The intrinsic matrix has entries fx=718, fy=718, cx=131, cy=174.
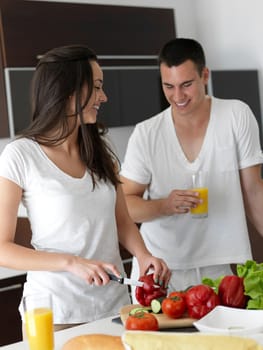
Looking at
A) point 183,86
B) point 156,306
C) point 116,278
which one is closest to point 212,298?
point 156,306

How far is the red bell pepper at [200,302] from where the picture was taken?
6.19 feet

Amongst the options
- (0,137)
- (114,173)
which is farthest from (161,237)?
(0,137)

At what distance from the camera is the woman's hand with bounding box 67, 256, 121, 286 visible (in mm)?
1913

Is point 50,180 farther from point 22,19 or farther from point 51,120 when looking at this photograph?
point 22,19

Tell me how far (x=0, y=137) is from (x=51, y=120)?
6.75 ft

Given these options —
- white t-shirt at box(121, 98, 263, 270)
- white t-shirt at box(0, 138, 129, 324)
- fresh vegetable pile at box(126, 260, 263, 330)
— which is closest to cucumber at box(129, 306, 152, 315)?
fresh vegetable pile at box(126, 260, 263, 330)

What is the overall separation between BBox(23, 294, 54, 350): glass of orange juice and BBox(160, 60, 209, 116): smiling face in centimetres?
114

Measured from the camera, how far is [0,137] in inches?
163

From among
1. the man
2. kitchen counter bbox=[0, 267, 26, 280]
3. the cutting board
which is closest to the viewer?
the cutting board

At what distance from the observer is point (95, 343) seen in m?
1.66

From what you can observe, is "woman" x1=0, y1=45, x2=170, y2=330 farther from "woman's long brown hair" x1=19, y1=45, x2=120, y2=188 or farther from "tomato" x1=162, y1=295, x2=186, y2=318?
"tomato" x1=162, y1=295, x2=186, y2=318

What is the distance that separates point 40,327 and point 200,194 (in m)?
1.05

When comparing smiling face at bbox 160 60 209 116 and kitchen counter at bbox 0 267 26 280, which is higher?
smiling face at bbox 160 60 209 116

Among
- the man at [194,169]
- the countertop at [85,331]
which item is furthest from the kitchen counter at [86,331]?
the man at [194,169]
